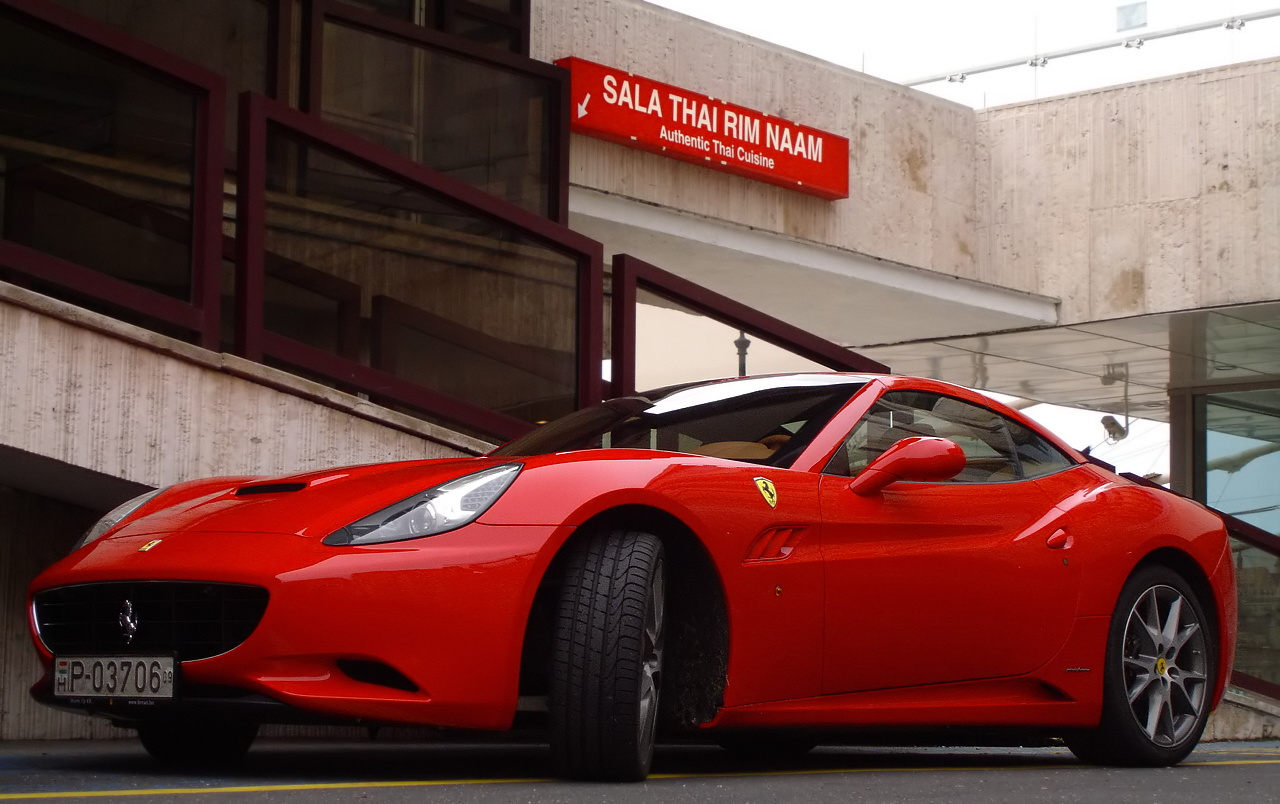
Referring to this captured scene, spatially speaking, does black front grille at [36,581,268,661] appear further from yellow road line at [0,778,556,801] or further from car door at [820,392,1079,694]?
car door at [820,392,1079,694]

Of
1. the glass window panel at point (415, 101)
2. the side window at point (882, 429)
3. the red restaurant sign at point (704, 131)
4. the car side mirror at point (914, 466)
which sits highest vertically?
the red restaurant sign at point (704, 131)

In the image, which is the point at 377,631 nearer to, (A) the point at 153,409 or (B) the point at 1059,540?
(A) the point at 153,409

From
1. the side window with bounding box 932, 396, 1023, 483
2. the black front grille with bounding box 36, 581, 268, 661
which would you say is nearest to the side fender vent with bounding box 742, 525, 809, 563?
the side window with bounding box 932, 396, 1023, 483

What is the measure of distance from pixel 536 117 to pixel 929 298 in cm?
641

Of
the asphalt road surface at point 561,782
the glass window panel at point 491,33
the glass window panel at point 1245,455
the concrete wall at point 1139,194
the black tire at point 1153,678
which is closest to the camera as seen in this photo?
Answer: the asphalt road surface at point 561,782

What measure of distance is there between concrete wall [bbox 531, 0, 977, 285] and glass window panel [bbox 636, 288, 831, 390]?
15.8 feet

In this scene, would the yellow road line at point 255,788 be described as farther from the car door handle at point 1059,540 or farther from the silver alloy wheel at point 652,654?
the car door handle at point 1059,540

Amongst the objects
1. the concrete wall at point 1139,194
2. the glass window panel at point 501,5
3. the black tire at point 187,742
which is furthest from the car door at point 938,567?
the concrete wall at point 1139,194

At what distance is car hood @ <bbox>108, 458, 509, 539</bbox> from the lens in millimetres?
4191

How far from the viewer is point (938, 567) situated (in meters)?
5.11

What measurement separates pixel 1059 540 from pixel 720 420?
51.8 inches

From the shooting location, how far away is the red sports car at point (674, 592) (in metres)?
4.00

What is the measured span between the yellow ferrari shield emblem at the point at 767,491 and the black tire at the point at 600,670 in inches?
23.9

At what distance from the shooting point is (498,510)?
4.14 meters
